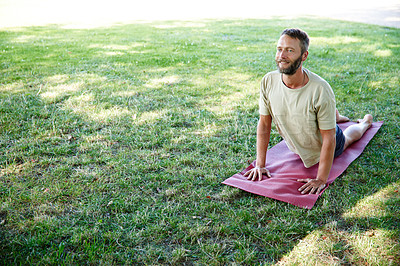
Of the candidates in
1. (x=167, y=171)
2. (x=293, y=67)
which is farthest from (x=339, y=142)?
(x=167, y=171)

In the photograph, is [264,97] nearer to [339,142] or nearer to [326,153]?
[326,153]

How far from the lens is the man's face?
10.3 ft

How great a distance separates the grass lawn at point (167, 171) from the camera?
273 centimetres

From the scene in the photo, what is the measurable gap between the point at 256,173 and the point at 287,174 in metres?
0.37

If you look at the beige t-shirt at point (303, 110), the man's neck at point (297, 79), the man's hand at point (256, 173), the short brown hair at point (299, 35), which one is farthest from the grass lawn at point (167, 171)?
the short brown hair at point (299, 35)

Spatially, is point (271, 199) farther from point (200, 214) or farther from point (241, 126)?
point (241, 126)

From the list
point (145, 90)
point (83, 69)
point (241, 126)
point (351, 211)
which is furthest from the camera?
point (83, 69)

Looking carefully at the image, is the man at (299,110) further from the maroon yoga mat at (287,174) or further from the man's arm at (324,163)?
the maroon yoga mat at (287,174)

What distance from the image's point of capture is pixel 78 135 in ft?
15.5

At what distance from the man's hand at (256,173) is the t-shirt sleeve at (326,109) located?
2.88 feet

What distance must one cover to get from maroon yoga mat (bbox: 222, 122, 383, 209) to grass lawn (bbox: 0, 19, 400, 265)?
8cm

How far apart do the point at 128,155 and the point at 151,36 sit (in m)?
9.27

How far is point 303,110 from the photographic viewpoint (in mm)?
3355

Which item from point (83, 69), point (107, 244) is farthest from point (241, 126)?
point (83, 69)
